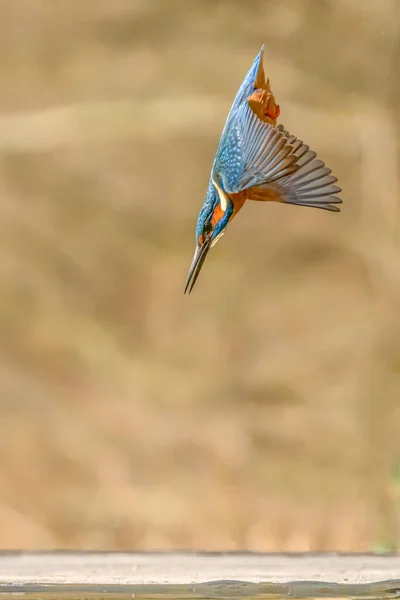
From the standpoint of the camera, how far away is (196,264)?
4.55 ft

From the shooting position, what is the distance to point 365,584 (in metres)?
1.28

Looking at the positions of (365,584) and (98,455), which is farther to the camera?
(98,455)

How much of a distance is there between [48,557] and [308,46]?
1.07 m

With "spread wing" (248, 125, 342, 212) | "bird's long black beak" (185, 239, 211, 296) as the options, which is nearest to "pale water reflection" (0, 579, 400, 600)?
"bird's long black beak" (185, 239, 211, 296)

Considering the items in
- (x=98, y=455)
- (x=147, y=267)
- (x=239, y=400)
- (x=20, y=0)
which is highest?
(x=20, y=0)

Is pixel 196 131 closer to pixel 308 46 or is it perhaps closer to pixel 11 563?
pixel 308 46

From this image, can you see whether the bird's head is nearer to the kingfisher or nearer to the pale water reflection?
the kingfisher

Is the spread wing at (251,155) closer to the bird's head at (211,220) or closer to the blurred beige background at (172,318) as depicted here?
the bird's head at (211,220)

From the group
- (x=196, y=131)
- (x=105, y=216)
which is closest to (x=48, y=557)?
(x=105, y=216)

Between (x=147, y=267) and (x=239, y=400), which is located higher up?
(x=147, y=267)

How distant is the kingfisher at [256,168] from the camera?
1.15 meters

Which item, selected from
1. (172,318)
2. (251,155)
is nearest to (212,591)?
(172,318)

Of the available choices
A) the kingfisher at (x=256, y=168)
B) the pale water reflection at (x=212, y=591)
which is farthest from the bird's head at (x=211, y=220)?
the pale water reflection at (x=212, y=591)

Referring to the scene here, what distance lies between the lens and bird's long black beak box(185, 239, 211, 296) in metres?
1.33
